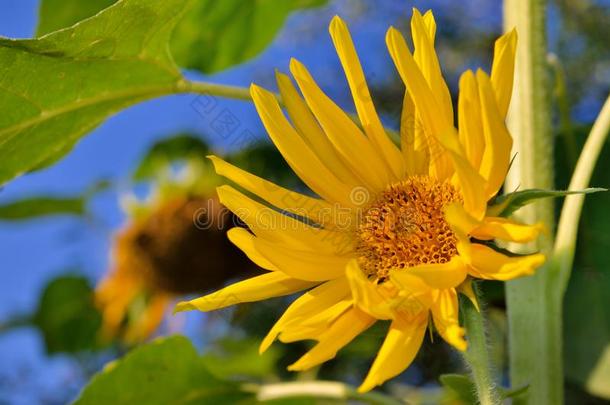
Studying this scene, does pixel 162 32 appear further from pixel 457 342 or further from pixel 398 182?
pixel 457 342

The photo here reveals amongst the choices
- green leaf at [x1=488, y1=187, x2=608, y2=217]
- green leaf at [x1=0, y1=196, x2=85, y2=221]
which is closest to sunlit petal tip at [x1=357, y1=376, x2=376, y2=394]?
green leaf at [x1=488, y1=187, x2=608, y2=217]

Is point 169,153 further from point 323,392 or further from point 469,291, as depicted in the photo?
point 469,291

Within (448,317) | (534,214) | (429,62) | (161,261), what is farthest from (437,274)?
(161,261)

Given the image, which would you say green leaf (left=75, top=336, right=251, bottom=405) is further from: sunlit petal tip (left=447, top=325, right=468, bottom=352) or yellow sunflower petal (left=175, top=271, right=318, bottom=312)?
sunlit petal tip (left=447, top=325, right=468, bottom=352)

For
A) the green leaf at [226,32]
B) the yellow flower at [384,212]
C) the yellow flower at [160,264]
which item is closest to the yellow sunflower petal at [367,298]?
the yellow flower at [384,212]

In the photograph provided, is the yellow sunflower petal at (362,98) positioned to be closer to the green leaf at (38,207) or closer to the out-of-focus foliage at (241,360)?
the out-of-focus foliage at (241,360)

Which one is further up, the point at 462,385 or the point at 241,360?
the point at 462,385
